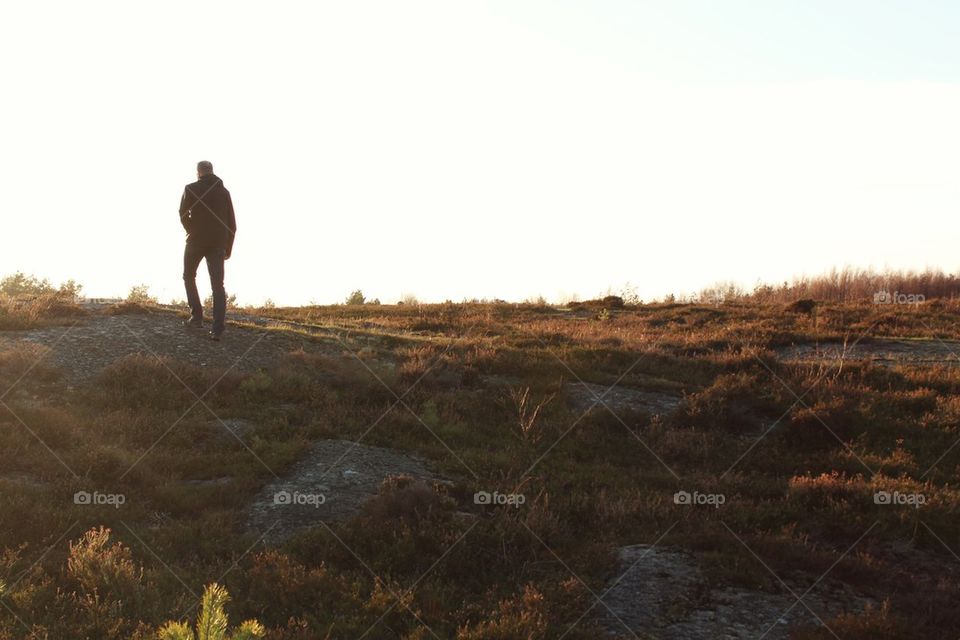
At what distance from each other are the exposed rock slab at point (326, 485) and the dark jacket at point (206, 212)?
5567mm

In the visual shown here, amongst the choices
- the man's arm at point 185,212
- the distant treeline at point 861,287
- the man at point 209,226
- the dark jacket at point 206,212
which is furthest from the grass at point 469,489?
the distant treeline at point 861,287

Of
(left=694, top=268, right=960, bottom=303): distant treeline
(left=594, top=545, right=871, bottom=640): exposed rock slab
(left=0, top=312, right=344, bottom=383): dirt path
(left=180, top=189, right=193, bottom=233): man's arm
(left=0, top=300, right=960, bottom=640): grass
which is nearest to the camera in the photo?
(left=594, top=545, right=871, bottom=640): exposed rock slab

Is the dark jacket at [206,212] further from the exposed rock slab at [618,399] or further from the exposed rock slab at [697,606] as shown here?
the exposed rock slab at [697,606]

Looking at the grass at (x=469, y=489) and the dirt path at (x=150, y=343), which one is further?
the dirt path at (x=150, y=343)

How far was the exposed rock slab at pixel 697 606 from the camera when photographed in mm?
7051

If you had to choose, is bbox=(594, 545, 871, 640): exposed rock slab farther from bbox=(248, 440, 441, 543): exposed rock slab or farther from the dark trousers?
the dark trousers

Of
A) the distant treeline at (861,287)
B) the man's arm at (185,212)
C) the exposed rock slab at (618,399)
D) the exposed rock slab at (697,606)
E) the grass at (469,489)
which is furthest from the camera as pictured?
the distant treeline at (861,287)

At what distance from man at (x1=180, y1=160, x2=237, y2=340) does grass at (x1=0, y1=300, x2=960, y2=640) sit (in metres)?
2.23

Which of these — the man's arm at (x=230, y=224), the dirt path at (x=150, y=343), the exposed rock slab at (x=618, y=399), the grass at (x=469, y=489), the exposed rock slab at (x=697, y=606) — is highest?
the man's arm at (x=230, y=224)

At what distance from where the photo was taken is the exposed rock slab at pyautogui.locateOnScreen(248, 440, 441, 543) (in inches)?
356

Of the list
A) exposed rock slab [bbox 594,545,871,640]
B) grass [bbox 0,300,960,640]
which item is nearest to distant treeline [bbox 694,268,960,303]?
grass [bbox 0,300,960,640]

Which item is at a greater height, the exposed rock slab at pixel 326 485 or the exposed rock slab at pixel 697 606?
the exposed rock slab at pixel 326 485

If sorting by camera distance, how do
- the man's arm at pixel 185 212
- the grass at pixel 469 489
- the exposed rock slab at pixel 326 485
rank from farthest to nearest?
1. the man's arm at pixel 185 212
2. the exposed rock slab at pixel 326 485
3. the grass at pixel 469 489

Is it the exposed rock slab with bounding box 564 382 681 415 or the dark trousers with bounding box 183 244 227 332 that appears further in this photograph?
the dark trousers with bounding box 183 244 227 332
